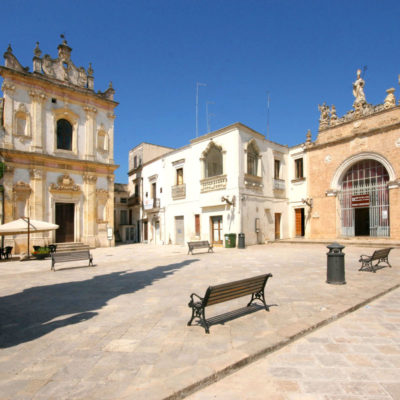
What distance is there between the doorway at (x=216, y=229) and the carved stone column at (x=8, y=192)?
1335 centimetres

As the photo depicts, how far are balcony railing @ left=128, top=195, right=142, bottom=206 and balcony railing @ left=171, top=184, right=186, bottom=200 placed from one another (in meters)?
6.11

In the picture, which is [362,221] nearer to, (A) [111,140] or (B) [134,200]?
(B) [134,200]

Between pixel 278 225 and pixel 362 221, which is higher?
pixel 362 221

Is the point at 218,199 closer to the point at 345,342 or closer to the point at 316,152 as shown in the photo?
the point at 316,152

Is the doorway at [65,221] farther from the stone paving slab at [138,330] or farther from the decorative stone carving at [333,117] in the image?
the decorative stone carving at [333,117]

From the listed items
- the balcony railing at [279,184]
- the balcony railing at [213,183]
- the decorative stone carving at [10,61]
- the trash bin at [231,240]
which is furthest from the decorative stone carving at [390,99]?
the decorative stone carving at [10,61]

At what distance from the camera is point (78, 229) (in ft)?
69.3

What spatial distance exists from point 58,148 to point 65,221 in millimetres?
5483

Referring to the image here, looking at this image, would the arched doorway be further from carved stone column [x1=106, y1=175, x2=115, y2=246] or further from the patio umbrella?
the patio umbrella

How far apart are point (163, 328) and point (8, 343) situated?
87.8 inches

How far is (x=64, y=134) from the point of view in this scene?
2125 cm

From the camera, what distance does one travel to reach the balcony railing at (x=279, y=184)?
21.5 meters

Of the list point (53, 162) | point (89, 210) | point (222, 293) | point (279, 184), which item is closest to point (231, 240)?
point (279, 184)

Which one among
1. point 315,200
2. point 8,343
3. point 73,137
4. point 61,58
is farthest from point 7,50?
point 315,200
